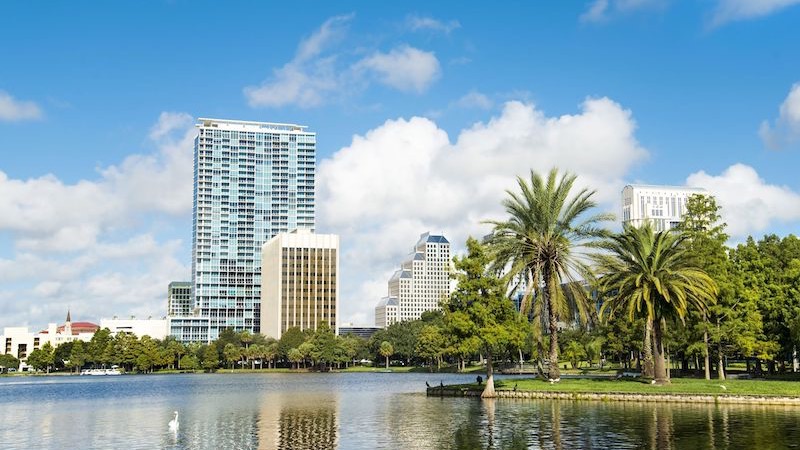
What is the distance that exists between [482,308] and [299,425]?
21.4 meters

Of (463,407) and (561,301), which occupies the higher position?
(561,301)

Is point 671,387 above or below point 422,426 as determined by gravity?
above

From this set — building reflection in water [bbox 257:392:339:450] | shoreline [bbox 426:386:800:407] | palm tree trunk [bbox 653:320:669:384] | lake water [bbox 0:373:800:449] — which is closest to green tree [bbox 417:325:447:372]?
building reflection in water [bbox 257:392:339:450]

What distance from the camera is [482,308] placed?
6238cm

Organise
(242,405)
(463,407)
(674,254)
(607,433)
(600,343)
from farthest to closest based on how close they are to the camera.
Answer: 1. (600,343)
2. (242,405)
3. (674,254)
4. (463,407)
5. (607,433)

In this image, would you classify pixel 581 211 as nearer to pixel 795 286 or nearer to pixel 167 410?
pixel 795 286

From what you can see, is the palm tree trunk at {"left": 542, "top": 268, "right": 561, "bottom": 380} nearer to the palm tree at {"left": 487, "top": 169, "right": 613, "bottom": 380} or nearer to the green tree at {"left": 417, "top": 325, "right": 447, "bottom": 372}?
the palm tree at {"left": 487, "top": 169, "right": 613, "bottom": 380}

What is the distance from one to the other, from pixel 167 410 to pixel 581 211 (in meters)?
38.2

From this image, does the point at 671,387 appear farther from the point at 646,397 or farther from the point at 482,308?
the point at 482,308

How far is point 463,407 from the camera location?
5459cm

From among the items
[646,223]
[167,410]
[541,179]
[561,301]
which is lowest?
[167,410]

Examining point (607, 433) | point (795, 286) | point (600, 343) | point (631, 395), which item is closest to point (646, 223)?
point (631, 395)

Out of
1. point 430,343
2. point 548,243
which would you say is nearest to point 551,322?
point 548,243

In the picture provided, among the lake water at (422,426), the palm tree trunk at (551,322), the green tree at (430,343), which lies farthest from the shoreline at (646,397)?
the green tree at (430,343)
